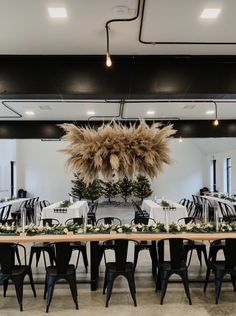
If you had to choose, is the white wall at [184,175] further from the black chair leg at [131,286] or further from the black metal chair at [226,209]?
the black chair leg at [131,286]

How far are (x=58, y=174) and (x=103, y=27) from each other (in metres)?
12.8

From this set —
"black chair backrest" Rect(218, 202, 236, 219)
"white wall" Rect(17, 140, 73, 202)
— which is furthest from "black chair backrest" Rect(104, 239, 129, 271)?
"white wall" Rect(17, 140, 73, 202)

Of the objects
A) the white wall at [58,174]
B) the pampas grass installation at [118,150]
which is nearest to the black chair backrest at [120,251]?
the pampas grass installation at [118,150]

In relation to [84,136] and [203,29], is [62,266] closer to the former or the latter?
[84,136]

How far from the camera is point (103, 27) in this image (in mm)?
3598

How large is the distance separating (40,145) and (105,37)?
41.3 feet

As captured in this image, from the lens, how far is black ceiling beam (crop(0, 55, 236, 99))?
14.5ft

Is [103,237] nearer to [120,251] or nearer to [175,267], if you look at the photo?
[120,251]

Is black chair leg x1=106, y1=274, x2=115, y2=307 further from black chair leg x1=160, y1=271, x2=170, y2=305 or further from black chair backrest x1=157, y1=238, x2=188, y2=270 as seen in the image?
black chair backrest x1=157, y1=238, x2=188, y2=270

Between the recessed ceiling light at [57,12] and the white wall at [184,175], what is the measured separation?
42.9 ft

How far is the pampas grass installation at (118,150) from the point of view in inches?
118

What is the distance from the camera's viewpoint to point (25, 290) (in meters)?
4.93

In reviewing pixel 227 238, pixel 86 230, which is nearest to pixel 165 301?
pixel 227 238

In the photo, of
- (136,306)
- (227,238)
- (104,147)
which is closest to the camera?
(104,147)
